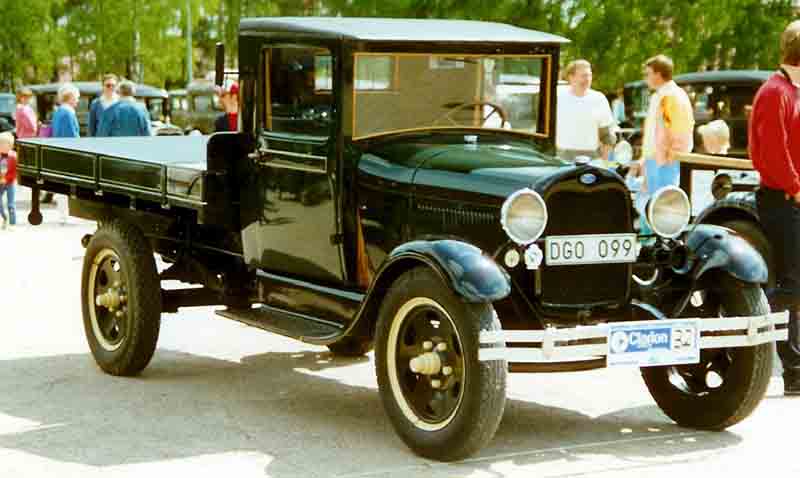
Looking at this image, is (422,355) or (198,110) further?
(198,110)

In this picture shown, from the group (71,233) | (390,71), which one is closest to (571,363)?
(390,71)

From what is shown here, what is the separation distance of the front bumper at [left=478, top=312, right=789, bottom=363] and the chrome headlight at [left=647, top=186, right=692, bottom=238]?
1.69 ft

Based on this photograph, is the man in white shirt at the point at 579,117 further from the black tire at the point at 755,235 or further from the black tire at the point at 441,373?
the black tire at the point at 441,373

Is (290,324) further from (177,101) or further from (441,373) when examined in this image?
(177,101)

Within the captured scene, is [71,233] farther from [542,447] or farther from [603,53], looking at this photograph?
[603,53]

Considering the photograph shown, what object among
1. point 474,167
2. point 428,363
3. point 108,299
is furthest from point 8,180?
point 428,363

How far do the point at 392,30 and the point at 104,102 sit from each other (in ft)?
30.5

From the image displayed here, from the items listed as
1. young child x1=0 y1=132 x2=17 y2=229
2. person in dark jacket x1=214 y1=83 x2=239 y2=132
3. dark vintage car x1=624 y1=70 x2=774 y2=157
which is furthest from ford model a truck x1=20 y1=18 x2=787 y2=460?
dark vintage car x1=624 y1=70 x2=774 y2=157

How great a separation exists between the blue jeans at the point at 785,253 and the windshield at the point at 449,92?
1.24 m

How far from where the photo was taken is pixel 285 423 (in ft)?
23.6

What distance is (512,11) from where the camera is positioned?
33.8 metres

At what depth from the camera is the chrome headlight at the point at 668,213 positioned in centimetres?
689

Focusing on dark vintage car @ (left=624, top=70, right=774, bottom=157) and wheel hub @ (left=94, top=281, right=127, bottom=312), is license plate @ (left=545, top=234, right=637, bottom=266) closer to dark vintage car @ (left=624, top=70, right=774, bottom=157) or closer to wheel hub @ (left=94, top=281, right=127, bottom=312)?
wheel hub @ (left=94, top=281, right=127, bottom=312)

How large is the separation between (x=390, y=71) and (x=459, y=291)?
5.69ft
